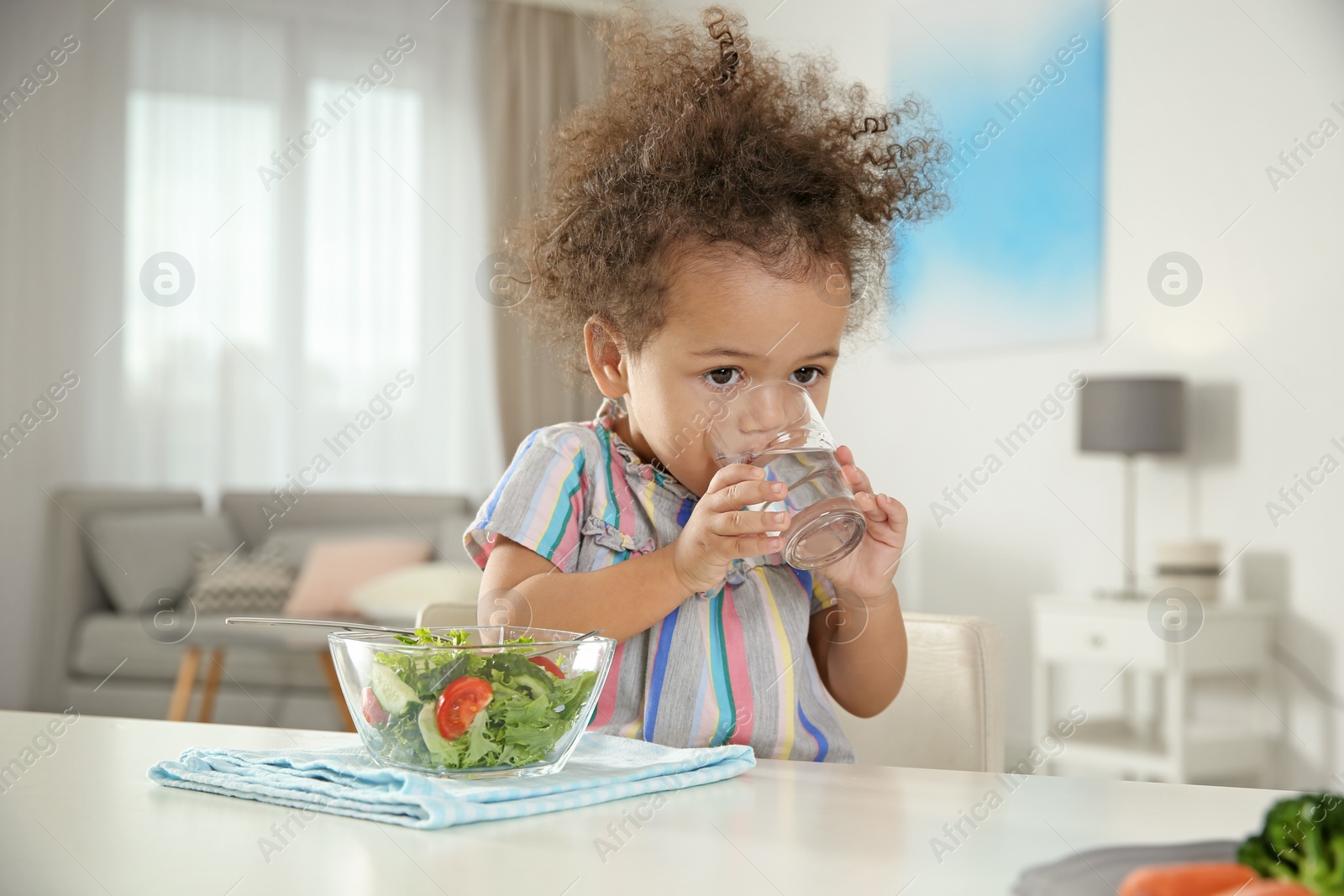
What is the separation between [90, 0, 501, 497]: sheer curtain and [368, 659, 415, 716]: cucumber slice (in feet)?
14.9

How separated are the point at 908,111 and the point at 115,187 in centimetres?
437

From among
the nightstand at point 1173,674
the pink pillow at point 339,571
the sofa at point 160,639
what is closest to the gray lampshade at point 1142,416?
the nightstand at point 1173,674

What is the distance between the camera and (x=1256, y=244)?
3.05 meters

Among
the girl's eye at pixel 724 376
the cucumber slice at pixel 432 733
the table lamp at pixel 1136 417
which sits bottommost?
the cucumber slice at pixel 432 733

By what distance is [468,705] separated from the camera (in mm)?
652

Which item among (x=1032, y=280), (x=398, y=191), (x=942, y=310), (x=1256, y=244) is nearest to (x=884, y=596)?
(x=1256, y=244)

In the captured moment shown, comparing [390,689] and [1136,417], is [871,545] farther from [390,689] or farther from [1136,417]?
[1136,417]

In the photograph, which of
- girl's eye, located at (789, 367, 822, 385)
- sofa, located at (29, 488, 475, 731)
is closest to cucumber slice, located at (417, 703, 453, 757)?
girl's eye, located at (789, 367, 822, 385)

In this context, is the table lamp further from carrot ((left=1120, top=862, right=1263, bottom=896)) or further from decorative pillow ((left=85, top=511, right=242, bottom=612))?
decorative pillow ((left=85, top=511, right=242, bottom=612))

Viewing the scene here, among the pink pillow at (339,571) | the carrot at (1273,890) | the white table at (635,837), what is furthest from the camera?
the pink pillow at (339,571)

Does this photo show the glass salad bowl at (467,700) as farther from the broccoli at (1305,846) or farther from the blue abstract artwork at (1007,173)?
the blue abstract artwork at (1007,173)

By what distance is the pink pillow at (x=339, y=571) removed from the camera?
424 centimetres

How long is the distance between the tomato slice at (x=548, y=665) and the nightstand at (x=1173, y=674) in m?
2.61

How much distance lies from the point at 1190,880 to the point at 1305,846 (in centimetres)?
4
